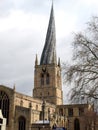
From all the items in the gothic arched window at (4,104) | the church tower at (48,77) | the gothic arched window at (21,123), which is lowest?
the gothic arched window at (21,123)

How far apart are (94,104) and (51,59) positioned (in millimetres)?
85443

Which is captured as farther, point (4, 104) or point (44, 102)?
point (44, 102)

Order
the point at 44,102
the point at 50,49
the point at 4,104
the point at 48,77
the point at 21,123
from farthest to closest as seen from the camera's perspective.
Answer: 1. the point at 50,49
2. the point at 48,77
3. the point at 44,102
4. the point at 4,104
5. the point at 21,123

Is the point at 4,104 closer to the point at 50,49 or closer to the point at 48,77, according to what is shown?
the point at 48,77

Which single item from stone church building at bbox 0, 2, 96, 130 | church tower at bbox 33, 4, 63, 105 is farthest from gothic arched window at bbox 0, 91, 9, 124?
church tower at bbox 33, 4, 63, 105

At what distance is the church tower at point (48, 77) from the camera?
10619cm

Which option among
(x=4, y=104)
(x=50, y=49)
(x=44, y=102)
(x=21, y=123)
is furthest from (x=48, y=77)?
(x=21, y=123)

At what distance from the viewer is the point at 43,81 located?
108125 millimetres

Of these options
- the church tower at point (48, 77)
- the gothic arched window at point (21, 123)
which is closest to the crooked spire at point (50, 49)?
the church tower at point (48, 77)

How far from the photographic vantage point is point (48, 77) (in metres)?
108

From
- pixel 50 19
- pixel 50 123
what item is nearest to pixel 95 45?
pixel 50 123

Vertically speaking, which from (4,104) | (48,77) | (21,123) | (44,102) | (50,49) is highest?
(50,49)

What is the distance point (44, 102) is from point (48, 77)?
22396 mm

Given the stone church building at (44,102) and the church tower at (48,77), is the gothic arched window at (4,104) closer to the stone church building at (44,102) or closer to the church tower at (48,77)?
the stone church building at (44,102)
